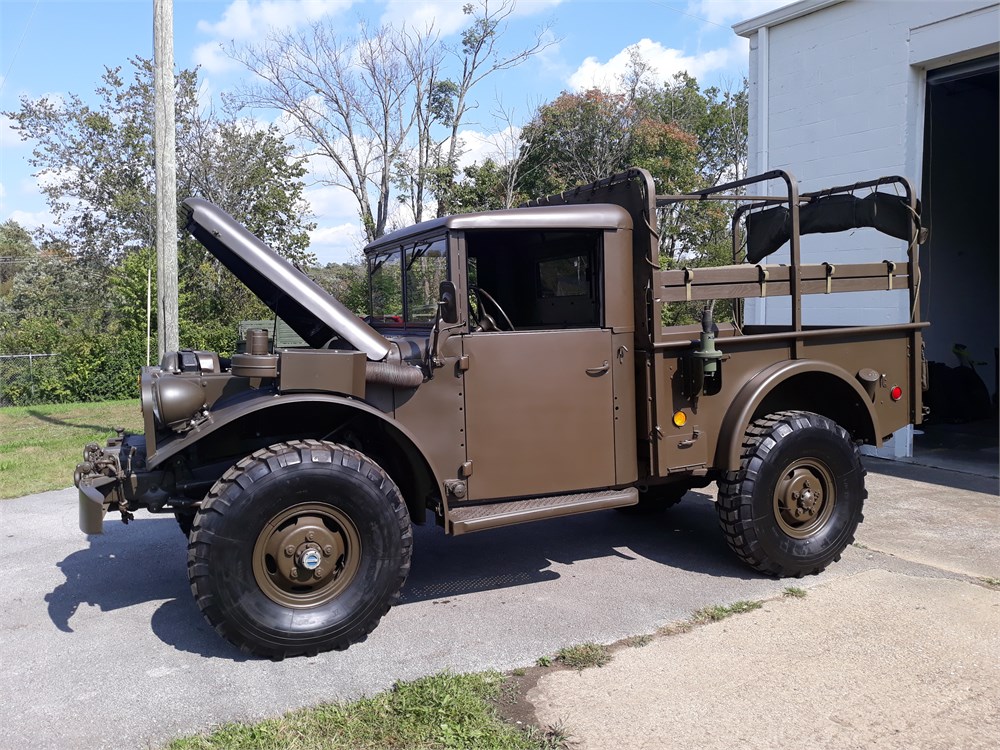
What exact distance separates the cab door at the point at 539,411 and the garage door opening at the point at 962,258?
293 inches

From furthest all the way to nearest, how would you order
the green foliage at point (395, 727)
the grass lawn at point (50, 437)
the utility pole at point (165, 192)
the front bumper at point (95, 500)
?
the utility pole at point (165, 192) → the grass lawn at point (50, 437) → the front bumper at point (95, 500) → the green foliage at point (395, 727)

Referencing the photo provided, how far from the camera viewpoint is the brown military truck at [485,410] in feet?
12.6

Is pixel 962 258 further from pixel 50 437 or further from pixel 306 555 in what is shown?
pixel 50 437

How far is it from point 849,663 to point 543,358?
205 centimetres


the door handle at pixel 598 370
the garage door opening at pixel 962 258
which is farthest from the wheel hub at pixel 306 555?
the garage door opening at pixel 962 258

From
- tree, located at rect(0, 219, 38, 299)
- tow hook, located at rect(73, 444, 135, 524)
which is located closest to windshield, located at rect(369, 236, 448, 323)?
tow hook, located at rect(73, 444, 135, 524)

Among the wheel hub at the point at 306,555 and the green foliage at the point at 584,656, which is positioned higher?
the wheel hub at the point at 306,555

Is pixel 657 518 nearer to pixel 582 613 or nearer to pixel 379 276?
pixel 582 613

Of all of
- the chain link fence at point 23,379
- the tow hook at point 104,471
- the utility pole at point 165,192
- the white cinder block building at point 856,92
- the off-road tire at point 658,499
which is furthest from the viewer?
the chain link fence at point 23,379

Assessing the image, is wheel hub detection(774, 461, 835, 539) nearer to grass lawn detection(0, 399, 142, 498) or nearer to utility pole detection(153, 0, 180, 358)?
grass lawn detection(0, 399, 142, 498)

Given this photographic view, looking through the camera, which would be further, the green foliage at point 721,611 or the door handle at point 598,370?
the door handle at point 598,370

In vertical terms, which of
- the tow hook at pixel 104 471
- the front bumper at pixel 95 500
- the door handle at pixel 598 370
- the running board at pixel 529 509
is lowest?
the running board at pixel 529 509

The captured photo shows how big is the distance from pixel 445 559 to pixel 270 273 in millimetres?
2298

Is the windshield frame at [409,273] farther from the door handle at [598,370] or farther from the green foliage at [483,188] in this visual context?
the green foliage at [483,188]
